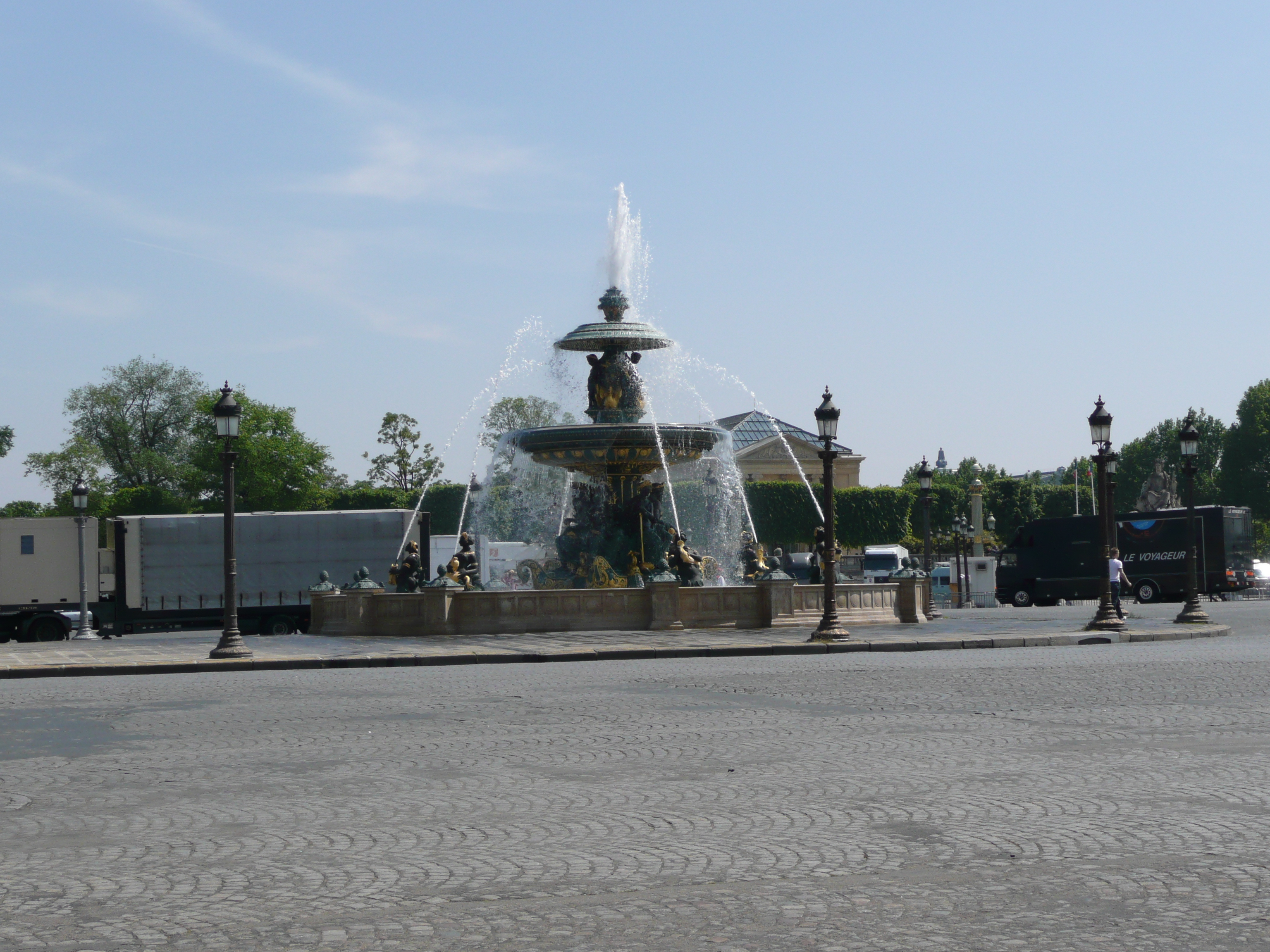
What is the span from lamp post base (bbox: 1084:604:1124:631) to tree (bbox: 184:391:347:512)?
57.2 m

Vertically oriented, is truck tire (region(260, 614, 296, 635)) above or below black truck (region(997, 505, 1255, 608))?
below

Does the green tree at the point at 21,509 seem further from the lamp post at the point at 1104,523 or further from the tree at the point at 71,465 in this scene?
the lamp post at the point at 1104,523

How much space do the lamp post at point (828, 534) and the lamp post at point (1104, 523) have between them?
16.6 feet

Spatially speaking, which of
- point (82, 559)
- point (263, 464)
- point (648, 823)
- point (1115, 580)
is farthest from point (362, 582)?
point (263, 464)

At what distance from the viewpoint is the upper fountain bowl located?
3112 centimetres

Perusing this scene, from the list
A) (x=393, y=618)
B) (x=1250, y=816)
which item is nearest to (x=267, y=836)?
(x=1250, y=816)

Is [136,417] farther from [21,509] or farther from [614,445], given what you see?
[614,445]

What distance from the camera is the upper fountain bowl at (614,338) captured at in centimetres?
3112

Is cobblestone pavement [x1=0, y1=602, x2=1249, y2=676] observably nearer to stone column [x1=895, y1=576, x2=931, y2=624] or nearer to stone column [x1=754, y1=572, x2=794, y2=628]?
stone column [x1=754, y1=572, x2=794, y2=628]

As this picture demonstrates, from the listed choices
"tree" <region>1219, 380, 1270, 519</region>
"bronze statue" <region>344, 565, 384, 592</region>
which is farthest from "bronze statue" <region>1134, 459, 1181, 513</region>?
"bronze statue" <region>344, 565, 384, 592</region>

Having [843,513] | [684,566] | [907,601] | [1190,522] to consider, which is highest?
[843,513]

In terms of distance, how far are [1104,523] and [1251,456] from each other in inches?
2829

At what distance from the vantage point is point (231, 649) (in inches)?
866

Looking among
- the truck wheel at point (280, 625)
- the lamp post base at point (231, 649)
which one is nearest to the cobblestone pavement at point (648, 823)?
the lamp post base at point (231, 649)
